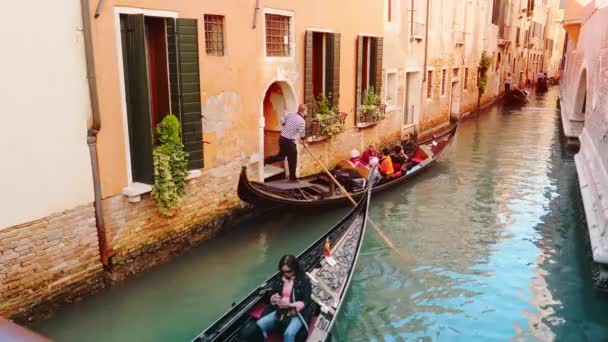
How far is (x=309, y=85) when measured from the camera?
7652mm

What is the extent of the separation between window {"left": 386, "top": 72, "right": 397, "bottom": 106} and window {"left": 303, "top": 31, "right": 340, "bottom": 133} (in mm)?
2524

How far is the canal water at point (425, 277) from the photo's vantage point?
447 cm

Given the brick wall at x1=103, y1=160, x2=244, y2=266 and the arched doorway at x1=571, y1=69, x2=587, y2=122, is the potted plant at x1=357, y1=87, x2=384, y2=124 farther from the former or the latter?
the arched doorway at x1=571, y1=69, x2=587, y2=122

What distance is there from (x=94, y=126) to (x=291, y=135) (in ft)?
9.59

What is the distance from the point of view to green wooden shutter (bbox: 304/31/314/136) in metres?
7.46

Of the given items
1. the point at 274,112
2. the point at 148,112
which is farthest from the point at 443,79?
the point at 148,112

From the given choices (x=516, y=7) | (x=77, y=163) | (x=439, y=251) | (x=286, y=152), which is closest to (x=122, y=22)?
(x=77, y=163)

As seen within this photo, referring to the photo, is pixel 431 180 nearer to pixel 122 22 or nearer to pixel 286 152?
pixel 286 152

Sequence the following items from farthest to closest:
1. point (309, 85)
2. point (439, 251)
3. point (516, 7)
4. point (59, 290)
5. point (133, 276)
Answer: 1. point (516, 7)
2. point (309, 85)
3. point (439, 251)
4. point (133, 276)
5. point (59, 290)

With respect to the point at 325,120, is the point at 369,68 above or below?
above

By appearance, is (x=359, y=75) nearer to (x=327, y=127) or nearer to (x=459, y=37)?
(x=327, y=127)

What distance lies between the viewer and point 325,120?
316 inches

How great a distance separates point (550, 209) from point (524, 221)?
2.60ft

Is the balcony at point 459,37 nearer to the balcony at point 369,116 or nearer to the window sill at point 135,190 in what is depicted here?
the balcony at point 369,116
